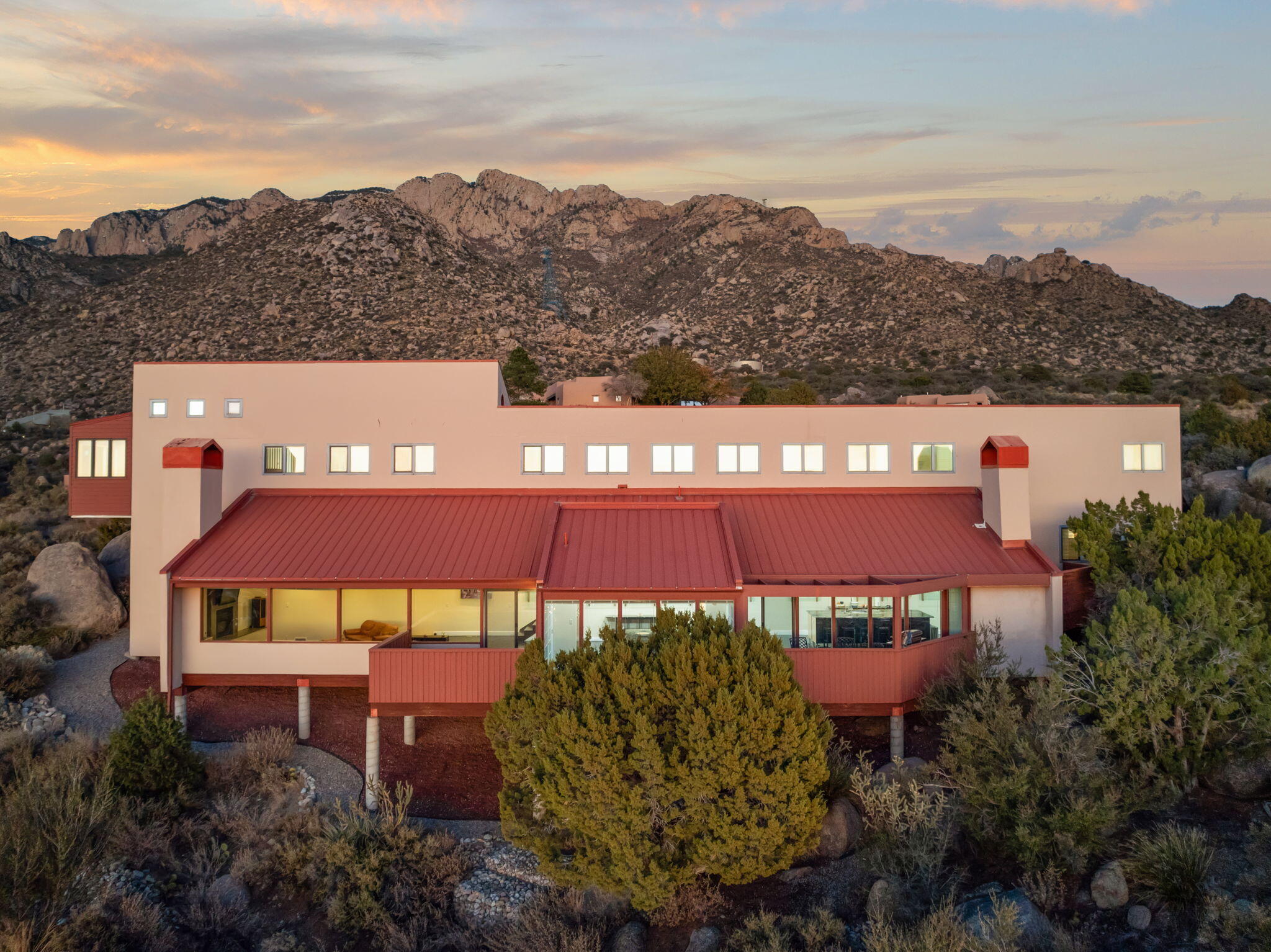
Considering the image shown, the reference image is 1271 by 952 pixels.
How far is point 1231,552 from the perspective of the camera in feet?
59.4

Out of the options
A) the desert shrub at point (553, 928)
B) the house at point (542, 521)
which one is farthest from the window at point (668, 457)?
the desert shrub at point (553, 928)

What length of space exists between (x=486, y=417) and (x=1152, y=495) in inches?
709

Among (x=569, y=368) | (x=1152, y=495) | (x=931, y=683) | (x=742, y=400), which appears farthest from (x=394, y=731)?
(x=569, y=368)

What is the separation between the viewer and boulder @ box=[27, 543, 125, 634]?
25516 millimetres

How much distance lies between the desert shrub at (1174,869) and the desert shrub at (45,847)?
15.5 m

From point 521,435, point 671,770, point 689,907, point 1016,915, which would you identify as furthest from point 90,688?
point 1016,915

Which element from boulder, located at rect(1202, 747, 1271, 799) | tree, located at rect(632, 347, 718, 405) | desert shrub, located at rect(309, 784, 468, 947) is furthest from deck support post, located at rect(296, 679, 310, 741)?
tree, located at rect(632, 347, 718, 405)

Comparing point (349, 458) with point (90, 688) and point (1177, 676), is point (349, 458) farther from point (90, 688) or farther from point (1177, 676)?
point (1177, 676)

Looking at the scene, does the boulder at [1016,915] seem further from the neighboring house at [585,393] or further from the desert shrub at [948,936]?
the neighboring house at [585,393]

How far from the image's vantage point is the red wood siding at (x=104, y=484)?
80.5 feet

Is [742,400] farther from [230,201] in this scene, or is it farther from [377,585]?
[230,201]

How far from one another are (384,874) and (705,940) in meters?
5.70

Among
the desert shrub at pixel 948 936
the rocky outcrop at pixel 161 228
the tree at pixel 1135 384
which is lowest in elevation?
the desert shrub at pixel 948 936

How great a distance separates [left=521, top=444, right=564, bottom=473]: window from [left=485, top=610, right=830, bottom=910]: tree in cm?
917
